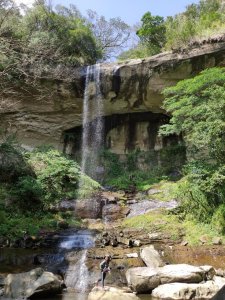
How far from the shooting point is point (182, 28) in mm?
18625

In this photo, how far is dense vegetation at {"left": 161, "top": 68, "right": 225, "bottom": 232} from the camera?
11898 millimetres

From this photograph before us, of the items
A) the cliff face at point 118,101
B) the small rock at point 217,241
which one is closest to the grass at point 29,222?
the small rock at point 217,241

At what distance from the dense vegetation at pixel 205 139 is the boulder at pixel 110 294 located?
513 cm

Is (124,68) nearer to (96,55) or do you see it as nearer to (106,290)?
(96,55)

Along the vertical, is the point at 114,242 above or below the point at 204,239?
below

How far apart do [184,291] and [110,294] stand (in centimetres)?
163

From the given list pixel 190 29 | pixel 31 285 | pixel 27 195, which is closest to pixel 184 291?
pixel 31 285

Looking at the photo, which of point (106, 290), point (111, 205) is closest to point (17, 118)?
point (111, 205)

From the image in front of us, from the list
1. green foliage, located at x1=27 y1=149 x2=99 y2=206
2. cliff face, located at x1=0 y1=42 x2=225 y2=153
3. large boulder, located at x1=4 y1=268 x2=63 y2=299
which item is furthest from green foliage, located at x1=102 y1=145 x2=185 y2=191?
large boulder, located at x1=4 y1=268 x2=63 y2=299

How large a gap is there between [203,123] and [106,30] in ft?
64.7

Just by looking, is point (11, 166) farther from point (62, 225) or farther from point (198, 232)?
point (198, 232)

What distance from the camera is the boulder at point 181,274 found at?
8.13 metres

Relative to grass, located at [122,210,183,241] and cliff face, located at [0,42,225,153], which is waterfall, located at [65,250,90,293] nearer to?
grass, located at [122,210,183,241]

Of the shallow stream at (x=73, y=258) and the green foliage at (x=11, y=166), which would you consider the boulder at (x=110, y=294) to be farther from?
the green foliage at (x=11, y=166)
